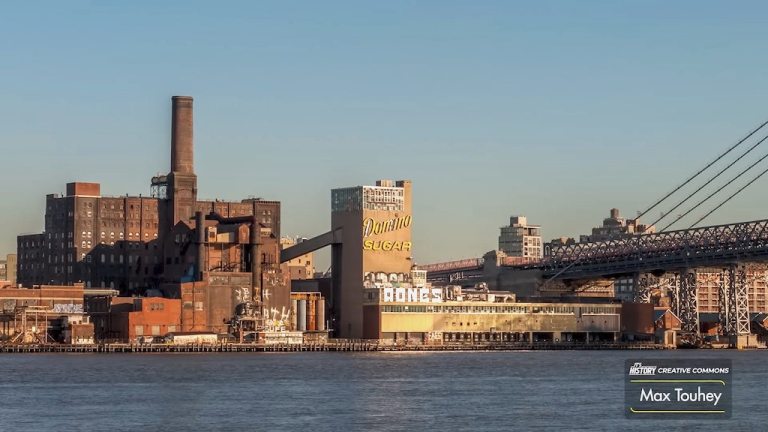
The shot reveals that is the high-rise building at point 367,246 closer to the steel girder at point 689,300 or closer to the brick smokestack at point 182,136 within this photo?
the brick smokestack at point 182,136

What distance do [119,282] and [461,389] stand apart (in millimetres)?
95736

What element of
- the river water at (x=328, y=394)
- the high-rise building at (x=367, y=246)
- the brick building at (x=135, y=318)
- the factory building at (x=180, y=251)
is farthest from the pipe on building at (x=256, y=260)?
the river water at (x=328, y=394)

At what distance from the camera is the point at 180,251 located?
620ft

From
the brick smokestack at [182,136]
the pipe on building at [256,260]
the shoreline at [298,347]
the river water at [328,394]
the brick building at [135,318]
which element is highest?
the brick smokestack at [182,136]

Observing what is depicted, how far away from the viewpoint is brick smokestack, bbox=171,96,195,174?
190 meters

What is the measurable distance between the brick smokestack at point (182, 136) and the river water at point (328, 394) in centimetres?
4291

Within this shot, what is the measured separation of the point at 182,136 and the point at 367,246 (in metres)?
26.7

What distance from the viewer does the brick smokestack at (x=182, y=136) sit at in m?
190

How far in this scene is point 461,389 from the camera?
4240 inches

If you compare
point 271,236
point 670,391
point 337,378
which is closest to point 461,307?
point 271,236

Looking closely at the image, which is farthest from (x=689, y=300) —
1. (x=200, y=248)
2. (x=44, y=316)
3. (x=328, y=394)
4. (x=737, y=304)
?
(x=328, y=394)

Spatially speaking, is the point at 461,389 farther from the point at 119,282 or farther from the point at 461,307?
the point at 119,282

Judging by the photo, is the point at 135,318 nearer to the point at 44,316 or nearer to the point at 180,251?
the point at 44,316

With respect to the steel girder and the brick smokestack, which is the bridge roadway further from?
the brick smokestack
